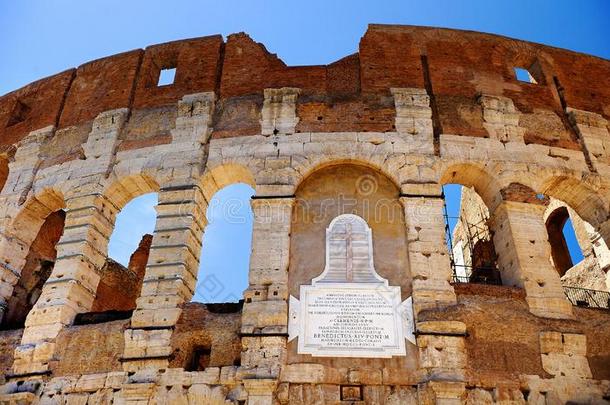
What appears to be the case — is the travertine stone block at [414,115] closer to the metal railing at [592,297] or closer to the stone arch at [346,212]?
the stone arch at [346,212]

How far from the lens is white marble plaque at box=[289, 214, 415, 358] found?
7.76 meters

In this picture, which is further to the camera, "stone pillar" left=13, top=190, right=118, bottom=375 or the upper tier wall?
the upper tier wall

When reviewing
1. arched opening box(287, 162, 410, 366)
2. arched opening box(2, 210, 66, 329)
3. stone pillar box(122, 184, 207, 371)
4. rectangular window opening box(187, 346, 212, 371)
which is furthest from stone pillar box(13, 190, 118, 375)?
arched opening box(287, 162, 410, 366)

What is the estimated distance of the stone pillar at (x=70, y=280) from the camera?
8.66 metres

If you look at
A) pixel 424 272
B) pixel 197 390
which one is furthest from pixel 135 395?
pixel 424 272

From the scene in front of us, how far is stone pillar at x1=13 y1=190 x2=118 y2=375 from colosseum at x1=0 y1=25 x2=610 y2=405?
41mm

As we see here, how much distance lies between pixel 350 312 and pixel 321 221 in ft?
6.02

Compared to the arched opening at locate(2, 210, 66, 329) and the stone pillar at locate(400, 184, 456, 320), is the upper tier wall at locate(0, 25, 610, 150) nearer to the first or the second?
the stone pillar at locate(400, 184, 456, 320)

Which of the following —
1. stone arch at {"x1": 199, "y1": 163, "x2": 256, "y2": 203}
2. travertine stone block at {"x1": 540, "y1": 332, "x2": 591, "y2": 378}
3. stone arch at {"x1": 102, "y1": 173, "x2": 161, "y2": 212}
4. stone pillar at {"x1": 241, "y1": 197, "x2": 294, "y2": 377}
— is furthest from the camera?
stone arch at {"x1": 102, "y1": 173, "x2": 161, "y2": 212}

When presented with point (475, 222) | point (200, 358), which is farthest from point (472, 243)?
point (200, 358)

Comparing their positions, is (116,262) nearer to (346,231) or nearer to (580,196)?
(346,231)

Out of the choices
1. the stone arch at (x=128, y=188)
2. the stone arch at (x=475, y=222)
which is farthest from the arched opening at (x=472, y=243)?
the stone arch at (x=128, y=188)

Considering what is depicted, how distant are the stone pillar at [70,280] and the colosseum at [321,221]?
0.04m

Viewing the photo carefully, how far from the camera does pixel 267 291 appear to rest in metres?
8.37
